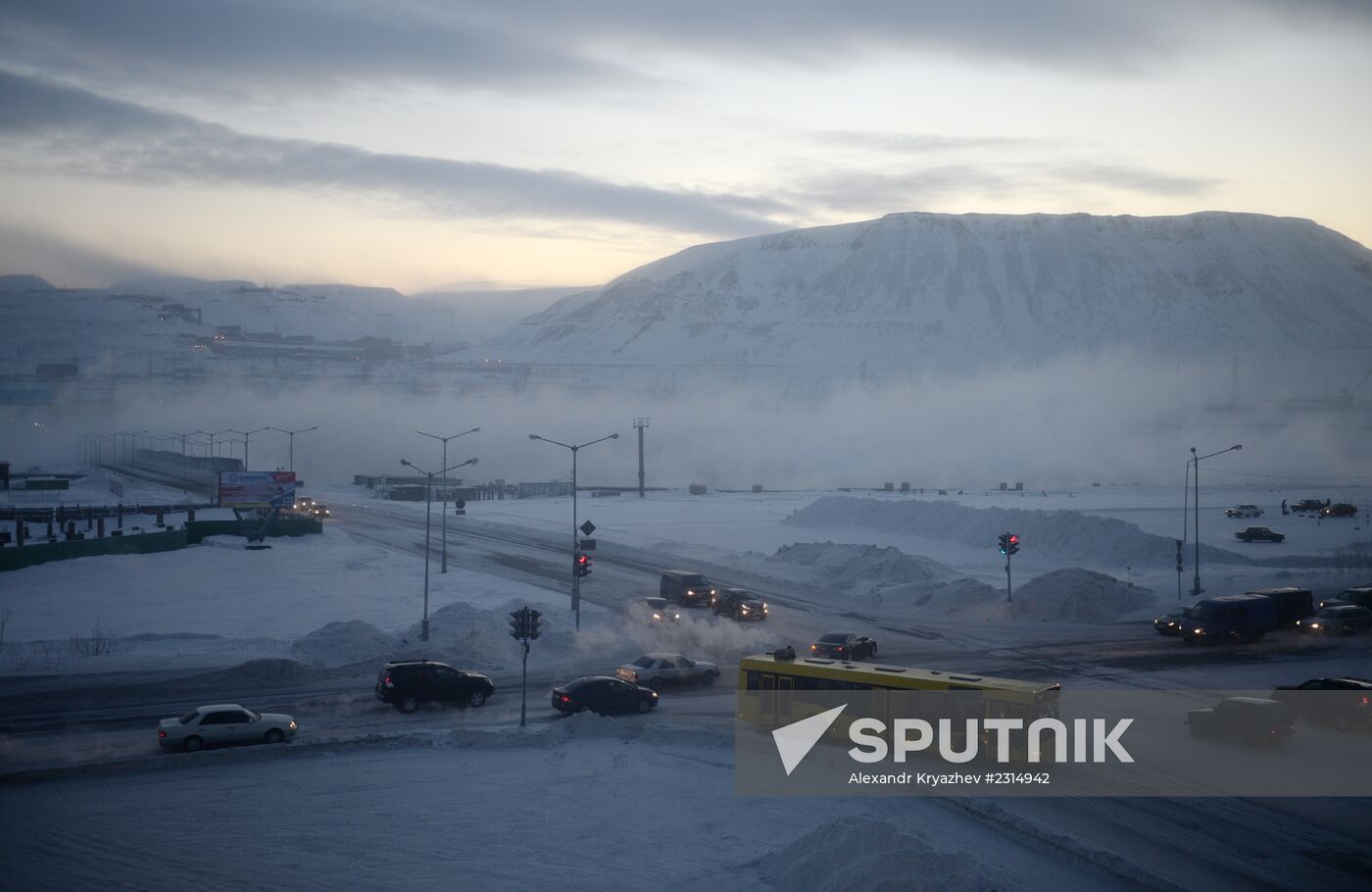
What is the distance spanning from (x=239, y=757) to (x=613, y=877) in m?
9.21

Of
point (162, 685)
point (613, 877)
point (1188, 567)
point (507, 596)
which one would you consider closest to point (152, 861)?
point (613, 877)

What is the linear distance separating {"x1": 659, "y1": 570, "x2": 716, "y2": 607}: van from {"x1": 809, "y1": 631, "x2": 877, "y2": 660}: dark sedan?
8822mm

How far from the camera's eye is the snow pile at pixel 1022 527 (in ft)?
174

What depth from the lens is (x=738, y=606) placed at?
3644 centimetres

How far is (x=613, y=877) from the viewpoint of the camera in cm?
1380

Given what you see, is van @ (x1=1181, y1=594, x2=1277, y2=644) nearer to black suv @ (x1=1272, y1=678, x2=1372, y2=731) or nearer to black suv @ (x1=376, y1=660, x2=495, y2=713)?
black suv @ (x1=1272, y1=678, x2=1372, y2=731)

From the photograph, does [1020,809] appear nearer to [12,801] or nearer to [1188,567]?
[12,801]

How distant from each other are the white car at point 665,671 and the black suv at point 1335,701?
13795mm

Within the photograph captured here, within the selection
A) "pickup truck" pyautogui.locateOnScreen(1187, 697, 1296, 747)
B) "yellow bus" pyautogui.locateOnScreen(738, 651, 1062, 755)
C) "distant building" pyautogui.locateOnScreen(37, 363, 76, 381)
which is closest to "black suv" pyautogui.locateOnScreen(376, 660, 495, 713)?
"yellow bus" pyautogui.locateOnScreen(738, 651, 1062, 755)

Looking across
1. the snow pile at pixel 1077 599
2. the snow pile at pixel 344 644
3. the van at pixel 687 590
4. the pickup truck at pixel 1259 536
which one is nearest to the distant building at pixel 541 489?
the pickup truck at pixel 1259 536

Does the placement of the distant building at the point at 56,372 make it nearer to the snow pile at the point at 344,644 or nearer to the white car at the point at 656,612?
the snow pile at the point at 344,644

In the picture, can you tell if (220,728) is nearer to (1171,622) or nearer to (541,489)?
(1171,622)

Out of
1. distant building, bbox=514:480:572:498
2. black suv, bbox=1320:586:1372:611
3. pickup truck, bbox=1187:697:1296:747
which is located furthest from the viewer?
distant building, bbox=514:480:572:498

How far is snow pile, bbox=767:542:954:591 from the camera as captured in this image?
46938 millimetres
